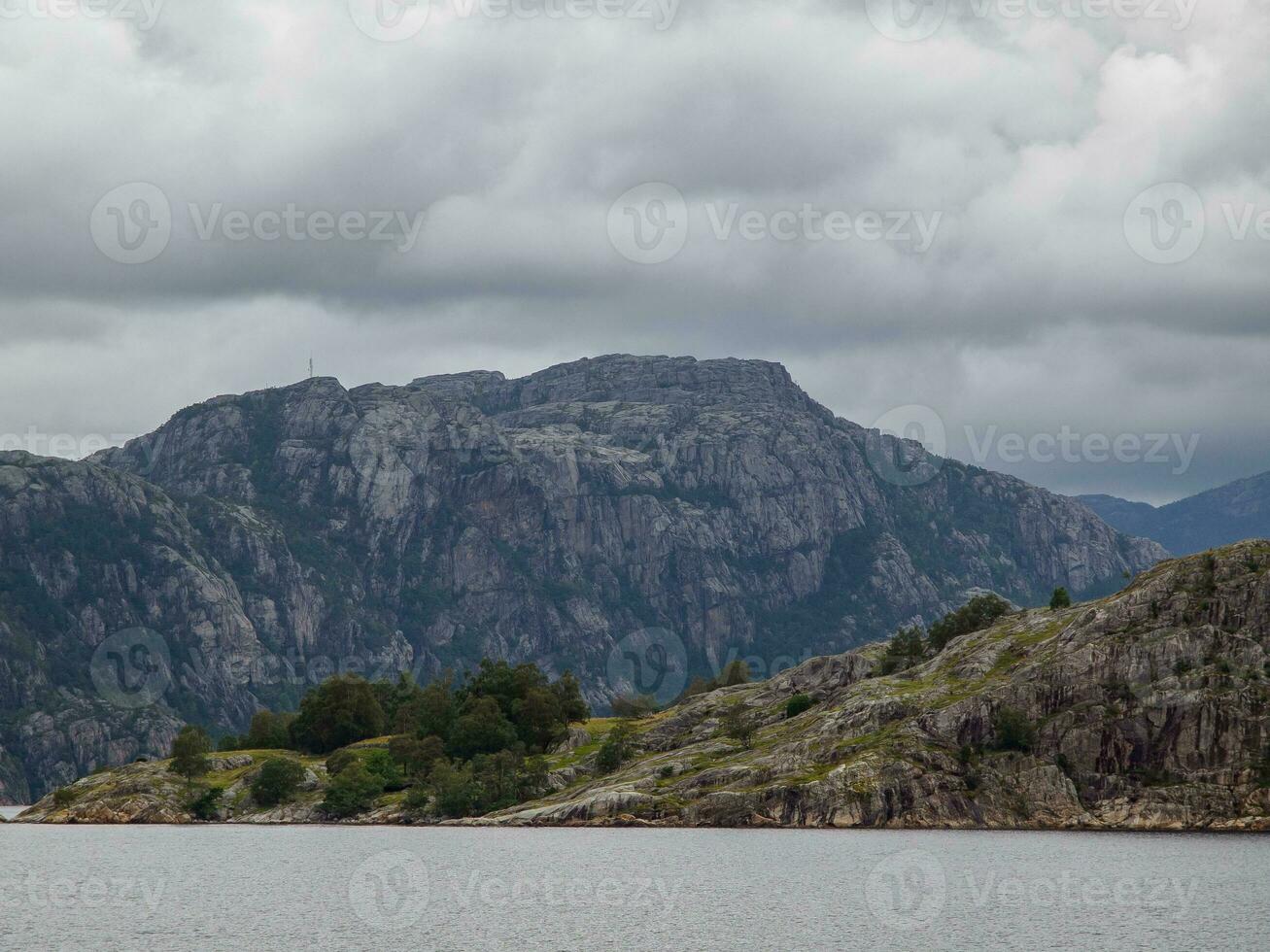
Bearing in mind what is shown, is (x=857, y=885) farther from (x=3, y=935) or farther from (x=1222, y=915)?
(x=3, y=935)

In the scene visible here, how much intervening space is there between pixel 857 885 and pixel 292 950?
2418 inches

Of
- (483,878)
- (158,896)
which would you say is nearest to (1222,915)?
(483,878)

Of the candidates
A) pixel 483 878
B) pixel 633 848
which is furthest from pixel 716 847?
pixel 483 878

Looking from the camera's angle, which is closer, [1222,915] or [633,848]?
[1222,915]

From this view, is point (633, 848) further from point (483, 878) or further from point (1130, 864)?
point (1130, 864)

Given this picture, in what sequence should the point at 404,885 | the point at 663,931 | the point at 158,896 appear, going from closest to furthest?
the point at 663,931 < the point at 158,896 < the point at 404,885

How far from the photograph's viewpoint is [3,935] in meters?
112

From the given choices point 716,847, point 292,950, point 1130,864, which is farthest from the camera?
point 716,847

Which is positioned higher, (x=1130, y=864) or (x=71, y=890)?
(x=71, y=890)

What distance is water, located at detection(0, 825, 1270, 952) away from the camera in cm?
11319

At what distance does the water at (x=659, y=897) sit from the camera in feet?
371

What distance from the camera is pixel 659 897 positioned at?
136500mm

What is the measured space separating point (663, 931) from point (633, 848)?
71.6m

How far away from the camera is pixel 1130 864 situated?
161000 mm
